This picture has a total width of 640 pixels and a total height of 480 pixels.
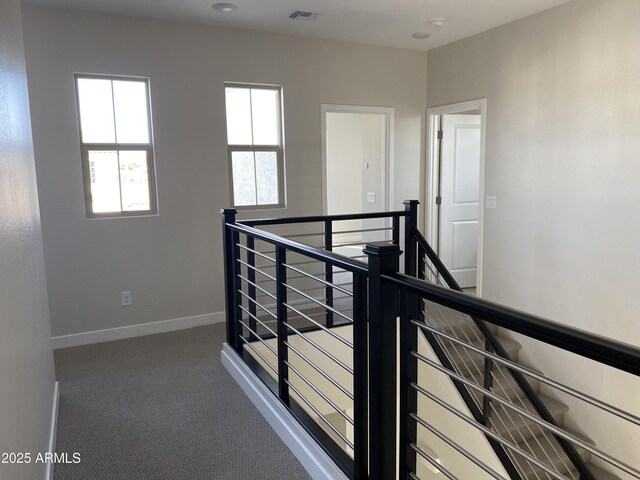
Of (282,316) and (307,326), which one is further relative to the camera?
(307,326)

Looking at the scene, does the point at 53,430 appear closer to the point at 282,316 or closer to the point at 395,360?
the point at 282,316

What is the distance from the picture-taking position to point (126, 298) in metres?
→ 4.05

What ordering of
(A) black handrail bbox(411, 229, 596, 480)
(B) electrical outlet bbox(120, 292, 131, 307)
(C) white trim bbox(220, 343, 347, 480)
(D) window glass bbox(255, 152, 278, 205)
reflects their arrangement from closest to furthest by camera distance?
(C) white trim bbox(220, 343, 347, 480), (A) black handrail bbox(411, 229, 596, 480), (B) electrical outlet bbox(120, 292, 131, 307), (D) window glass bbox(255, 152, 278, 205)

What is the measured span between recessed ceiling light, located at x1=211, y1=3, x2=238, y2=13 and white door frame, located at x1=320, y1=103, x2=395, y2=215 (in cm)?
128

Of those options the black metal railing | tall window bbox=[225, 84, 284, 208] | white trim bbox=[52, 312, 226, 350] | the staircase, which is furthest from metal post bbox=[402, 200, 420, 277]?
white trim bbox=[52, 312, 226, 350]

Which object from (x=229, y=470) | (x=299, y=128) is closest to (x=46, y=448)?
(x=229, y=470)

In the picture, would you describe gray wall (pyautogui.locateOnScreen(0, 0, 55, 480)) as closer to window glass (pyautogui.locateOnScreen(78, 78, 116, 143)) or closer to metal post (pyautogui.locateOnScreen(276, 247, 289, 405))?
metal post (pyautogui.locateOnScreen(276, 247, 289, 405))

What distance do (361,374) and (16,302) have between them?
1180mm

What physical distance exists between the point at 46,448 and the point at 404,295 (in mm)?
1696

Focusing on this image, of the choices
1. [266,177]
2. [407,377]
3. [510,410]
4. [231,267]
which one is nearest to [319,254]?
[407,377]

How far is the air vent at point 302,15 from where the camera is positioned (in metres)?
3.84

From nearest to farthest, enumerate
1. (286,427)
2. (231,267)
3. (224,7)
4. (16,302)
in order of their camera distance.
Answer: (16,302) < (286,427) < (231,267) < (224,7)

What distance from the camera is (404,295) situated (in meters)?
1.50

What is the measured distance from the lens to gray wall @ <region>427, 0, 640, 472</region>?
3.41 m
